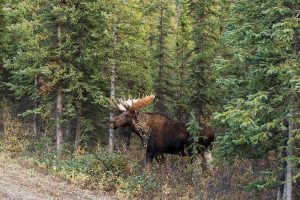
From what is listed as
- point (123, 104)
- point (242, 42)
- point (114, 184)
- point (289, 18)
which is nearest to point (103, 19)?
point (123, 104)

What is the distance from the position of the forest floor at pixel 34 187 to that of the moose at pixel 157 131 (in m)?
3.51

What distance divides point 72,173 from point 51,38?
6582mm

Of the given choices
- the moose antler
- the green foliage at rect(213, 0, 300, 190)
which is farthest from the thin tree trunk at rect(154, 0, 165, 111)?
the green foliage at rect(213, 0, 300, 190)

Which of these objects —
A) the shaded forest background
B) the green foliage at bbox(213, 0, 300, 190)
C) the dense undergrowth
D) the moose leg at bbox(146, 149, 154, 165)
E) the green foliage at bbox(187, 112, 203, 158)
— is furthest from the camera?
the moose leg at bbox(146, 149, 154, 165)

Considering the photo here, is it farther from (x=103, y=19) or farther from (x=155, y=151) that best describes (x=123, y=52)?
(x=155, y=151)

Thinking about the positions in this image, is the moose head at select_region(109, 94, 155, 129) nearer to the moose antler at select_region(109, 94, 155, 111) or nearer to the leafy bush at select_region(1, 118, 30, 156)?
the moose antler at select_region(109, 94, 155, 111)

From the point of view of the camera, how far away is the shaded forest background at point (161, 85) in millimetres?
10031

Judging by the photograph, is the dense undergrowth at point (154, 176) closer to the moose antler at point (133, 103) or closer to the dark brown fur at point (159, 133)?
the dark brown fur at point (159, 133)

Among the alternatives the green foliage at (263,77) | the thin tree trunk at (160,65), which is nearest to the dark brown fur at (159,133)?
the thin tree trunk at (160,65)

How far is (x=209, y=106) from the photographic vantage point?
20.0 meters

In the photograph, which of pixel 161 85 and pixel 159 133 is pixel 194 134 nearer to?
pixel 159 133

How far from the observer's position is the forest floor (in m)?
12.6

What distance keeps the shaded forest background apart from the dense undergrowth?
50mm

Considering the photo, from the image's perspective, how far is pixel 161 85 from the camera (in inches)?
862
